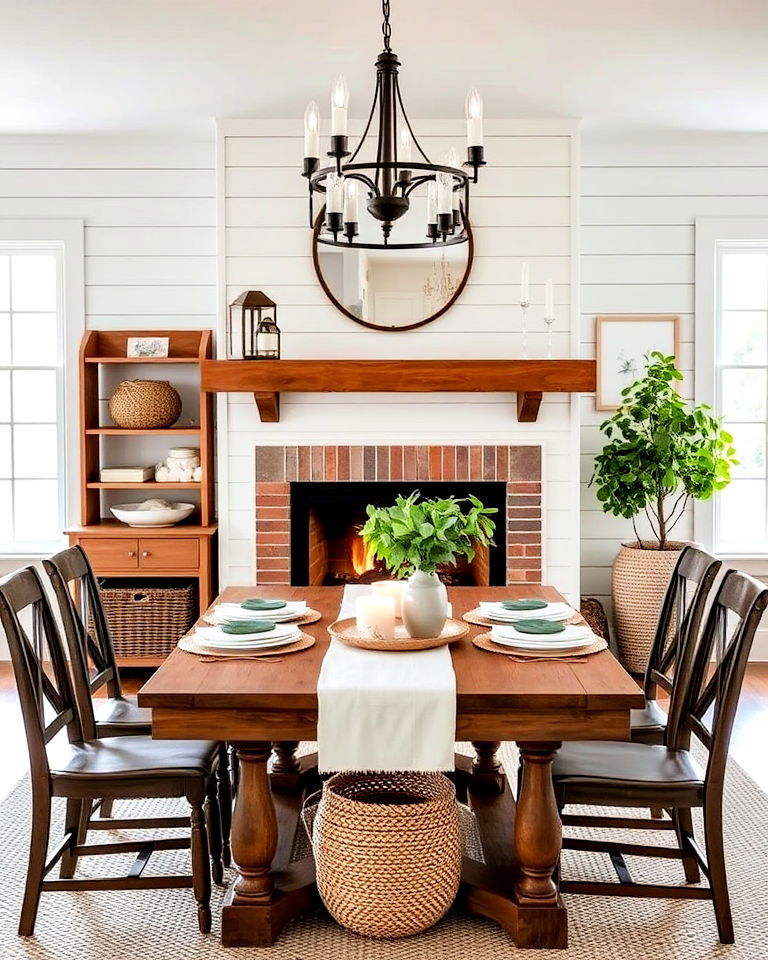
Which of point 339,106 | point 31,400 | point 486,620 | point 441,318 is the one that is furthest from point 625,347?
point 339,106

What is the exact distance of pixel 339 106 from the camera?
93.8 inches

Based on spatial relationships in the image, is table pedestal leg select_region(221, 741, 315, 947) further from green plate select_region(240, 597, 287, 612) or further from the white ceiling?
the white ceiling

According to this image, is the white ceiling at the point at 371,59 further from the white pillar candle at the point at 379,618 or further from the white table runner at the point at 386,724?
the white table runner at the point at 386,724

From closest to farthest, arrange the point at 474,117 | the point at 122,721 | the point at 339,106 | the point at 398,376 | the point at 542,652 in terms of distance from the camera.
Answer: the point at 339,106 → the point at 474,117 → the point at 542,652 → the point at 122,721 → the point at 398,376

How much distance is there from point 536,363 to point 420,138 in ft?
4.08

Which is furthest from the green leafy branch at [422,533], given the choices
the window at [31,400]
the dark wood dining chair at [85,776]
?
the window at [31,400]

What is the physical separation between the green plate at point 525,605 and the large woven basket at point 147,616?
2.17 m

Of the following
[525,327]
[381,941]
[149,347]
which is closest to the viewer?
[381,941]

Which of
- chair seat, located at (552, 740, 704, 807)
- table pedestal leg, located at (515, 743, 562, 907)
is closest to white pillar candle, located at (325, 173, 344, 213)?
table pedestal leg, located at (515, 743, 562, 907)

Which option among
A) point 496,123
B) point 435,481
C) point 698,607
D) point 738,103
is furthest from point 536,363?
point 698,607

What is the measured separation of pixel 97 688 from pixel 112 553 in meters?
1.93

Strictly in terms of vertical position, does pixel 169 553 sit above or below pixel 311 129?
below

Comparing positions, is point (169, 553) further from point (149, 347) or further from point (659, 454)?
point (659, 454)

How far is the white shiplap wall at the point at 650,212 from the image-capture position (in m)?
5.40
